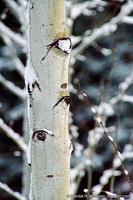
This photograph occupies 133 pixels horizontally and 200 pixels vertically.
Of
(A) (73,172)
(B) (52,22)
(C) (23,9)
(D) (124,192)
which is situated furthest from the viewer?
(D) (124,192)

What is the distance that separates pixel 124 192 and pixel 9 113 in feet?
7.70

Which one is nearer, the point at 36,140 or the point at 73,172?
the point at 36,140

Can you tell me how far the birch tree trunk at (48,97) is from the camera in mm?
971

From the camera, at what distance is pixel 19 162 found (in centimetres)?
645

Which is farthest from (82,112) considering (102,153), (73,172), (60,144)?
(60,144)

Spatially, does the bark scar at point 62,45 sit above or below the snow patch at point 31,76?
above

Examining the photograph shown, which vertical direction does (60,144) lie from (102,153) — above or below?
below

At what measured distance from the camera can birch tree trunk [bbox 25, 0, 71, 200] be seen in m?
0.97

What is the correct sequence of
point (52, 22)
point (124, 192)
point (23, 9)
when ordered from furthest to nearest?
point (124, 192) < point (23, 9) < point (52, 22)

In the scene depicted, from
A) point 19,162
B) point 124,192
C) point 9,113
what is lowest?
point 124,192

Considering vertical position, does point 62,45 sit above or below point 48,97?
above

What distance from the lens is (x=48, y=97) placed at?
993 millimetres

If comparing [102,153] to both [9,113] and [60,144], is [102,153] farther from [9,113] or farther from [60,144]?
[60,144]

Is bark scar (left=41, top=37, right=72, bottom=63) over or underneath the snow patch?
over
